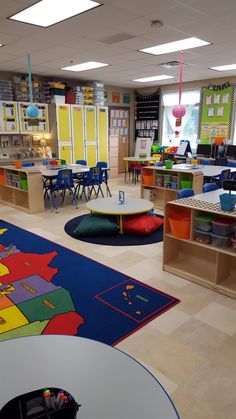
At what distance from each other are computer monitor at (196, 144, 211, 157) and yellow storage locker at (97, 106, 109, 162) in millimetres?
2856

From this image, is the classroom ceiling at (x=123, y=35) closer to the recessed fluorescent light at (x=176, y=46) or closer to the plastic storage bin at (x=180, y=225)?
the recessed fluorescent light at (x=176, y=46)

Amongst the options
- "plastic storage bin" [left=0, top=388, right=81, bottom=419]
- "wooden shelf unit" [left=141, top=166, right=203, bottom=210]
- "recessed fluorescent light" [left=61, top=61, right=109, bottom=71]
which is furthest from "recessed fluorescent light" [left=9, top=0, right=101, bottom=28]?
"plastic storage bin" [left=0, top=388, right=81, bottom=419]

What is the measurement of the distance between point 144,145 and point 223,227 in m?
7.93

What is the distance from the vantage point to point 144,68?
7465mm

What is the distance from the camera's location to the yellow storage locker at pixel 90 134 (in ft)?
30.5

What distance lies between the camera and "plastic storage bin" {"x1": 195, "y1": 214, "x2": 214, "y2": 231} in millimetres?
3387

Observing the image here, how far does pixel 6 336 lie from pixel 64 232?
2712mm

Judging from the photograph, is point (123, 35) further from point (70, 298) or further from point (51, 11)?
point (70, 298)

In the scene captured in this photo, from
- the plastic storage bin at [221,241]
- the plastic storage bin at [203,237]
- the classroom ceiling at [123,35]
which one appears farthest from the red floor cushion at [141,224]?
the classroom ceiling at [123,35]

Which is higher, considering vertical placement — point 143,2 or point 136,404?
point 143,2

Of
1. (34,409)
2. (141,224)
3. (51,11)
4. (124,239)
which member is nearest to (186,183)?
(141,224)

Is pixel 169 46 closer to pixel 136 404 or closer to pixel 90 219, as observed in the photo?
pixel 90 219

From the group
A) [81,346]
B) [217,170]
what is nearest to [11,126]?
[217,170]

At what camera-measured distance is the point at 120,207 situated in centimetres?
512
